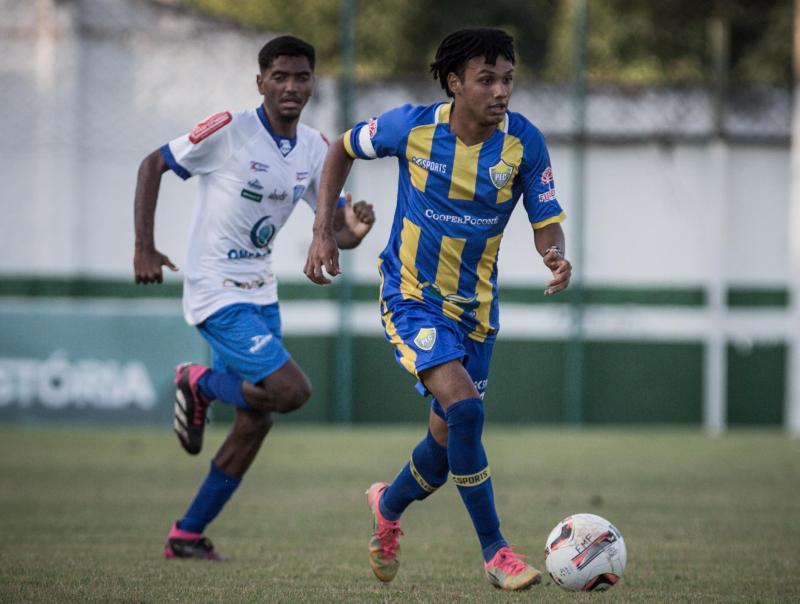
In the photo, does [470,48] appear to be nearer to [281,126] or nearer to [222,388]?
[281,126]

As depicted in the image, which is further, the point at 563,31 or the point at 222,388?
the point at 563,31

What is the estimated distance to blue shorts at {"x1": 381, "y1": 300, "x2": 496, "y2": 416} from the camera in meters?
5.88

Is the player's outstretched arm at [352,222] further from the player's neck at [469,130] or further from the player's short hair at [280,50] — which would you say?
the player's neck at [469,130]

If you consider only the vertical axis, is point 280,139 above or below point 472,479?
above

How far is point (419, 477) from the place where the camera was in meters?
6.22

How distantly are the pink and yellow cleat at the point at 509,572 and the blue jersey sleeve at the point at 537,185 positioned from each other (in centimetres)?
141

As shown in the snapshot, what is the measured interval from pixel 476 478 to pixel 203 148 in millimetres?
2430

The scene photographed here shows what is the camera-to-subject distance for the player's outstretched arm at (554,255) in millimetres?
5715

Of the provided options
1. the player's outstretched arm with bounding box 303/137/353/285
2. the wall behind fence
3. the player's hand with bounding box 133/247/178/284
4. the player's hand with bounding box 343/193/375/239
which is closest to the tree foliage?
the wall behind fence

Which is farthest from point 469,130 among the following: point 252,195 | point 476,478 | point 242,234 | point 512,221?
point 512,221

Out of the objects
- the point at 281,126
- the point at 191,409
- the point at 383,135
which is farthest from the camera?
the point at 191,409

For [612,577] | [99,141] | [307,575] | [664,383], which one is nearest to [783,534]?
[612,577]

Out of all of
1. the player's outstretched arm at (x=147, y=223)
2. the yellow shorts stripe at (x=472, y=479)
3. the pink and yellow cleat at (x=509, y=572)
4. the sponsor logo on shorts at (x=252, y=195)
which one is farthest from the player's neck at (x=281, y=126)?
the pink and yellow cleat at (x=509, y=572)

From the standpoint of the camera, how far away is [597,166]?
695 inches
